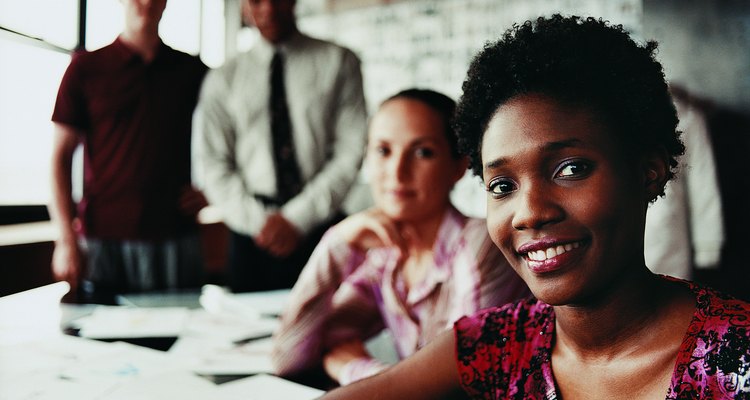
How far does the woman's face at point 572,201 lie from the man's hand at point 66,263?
1482 millimetres

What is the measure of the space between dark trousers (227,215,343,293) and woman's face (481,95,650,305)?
4.32ft

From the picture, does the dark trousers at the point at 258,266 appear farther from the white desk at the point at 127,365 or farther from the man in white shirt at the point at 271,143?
the white desk at the point at 127,365

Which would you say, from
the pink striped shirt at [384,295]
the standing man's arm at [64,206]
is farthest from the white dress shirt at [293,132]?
the pink striped shirt at [384,295]

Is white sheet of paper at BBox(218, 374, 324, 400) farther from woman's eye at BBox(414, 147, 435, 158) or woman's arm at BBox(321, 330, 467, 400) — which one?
woman's eye at BBox(414, 147, 435, 158)

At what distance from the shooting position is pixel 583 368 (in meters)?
0.65

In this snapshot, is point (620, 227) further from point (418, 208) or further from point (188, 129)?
point (188, 129)

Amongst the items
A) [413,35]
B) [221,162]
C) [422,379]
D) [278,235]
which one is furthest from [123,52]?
[413,35]

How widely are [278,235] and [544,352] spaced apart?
1.22 m

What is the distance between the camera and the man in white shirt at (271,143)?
1.82 m

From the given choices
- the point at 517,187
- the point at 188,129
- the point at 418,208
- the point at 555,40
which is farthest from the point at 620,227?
the point at 188,129

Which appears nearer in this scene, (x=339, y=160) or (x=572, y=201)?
(x=572, y=201)

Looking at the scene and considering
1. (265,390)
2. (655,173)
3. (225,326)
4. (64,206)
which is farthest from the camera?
(64,206)

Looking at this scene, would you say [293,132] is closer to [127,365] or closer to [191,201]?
[191,201]

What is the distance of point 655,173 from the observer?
63cm
